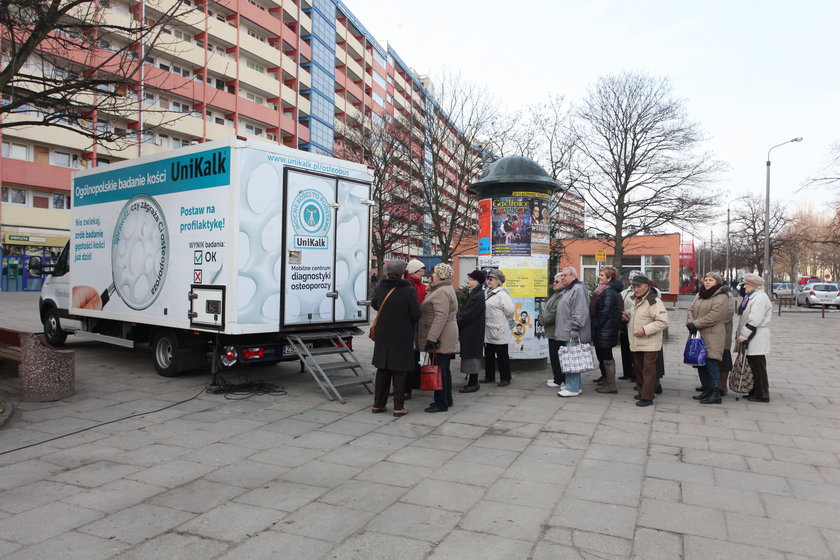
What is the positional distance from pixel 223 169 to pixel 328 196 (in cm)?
140

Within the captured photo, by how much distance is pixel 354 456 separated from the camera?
502 cm

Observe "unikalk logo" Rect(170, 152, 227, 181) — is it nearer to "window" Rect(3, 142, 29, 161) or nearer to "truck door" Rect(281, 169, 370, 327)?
"truck door" Rect(281, 169, 370, 327)

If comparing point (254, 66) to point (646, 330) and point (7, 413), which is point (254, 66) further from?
point (646, 330)

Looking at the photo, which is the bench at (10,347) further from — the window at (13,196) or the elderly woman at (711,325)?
the window at (13,196)

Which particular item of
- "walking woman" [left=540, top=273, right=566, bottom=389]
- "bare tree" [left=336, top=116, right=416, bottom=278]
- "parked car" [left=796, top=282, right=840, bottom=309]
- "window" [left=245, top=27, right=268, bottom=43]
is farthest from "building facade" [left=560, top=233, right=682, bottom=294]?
"walking woman" [left=540, top=273, right=566, bottom=389]

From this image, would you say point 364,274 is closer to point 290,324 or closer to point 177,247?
point 290,324

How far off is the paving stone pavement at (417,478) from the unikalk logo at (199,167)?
9.19ft

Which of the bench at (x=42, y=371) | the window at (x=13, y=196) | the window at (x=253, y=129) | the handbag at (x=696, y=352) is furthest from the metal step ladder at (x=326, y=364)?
the window at (x=253, y=129)

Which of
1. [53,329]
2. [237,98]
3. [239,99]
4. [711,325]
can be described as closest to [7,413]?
[53,329]

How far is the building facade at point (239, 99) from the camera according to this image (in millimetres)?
29266

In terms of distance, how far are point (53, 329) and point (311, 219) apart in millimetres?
6759

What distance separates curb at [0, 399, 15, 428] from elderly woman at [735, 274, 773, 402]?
314 inches

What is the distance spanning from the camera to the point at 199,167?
7.55m

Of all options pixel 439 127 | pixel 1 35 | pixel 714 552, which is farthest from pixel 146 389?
pixel 439 127
